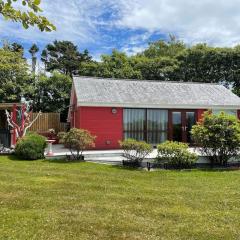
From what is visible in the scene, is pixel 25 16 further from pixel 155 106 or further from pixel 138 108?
pixel 155 106

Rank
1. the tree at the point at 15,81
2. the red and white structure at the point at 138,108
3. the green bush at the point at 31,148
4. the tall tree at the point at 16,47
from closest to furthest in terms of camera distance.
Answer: the green bush at the point at 31,148, the red and white structure at the point at 138,108, the tree at the point at 15,81, the tall tree at the point at 16,47

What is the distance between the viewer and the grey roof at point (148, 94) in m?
19.7

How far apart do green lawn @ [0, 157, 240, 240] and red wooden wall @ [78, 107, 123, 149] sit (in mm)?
6391

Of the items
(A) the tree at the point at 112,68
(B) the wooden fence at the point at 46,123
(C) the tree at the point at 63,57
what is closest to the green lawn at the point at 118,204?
(B) the wooden fence at the point at 46,123

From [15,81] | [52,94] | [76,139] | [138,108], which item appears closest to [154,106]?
[138,108]

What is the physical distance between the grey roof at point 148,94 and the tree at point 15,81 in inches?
352

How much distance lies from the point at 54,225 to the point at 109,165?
829 centimetres

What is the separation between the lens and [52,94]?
96.8ft

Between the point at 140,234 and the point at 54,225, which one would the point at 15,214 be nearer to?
the point at 54,225

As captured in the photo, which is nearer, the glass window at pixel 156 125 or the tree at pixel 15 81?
the glass window at pixel 156 125

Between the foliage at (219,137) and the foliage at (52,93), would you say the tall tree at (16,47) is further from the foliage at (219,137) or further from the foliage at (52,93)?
the foliage at (219,137)

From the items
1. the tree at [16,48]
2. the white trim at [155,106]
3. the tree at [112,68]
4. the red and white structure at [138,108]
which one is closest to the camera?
the white trim at [155,106]

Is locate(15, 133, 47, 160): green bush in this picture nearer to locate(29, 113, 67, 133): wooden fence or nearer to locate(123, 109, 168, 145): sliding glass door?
locate(123, 109, 168, 145): sliding glass door

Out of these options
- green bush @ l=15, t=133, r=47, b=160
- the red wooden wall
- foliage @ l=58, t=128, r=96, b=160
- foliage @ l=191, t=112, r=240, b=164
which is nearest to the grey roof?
the red wooden wall
